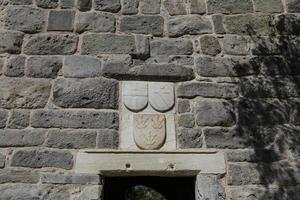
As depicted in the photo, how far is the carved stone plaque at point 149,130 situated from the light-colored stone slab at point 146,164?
0.08m

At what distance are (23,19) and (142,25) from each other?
3.61 ft

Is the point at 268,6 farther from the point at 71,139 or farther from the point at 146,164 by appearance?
the point at 71,139

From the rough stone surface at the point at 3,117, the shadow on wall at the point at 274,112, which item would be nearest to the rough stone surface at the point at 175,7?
the shadow on wall at the point at 274,112

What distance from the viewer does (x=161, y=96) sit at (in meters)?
3.51

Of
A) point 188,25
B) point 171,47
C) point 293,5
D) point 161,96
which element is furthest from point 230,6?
point 161,96

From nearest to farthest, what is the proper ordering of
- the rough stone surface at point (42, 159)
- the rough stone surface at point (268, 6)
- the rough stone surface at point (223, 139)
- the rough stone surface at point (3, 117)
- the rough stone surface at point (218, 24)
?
the rough stone surface at point (42, 159), the rough stone surface at point (3, 117), the rough stone surface at point (223, 139), the rough stone surface at point (218, 24), the rough stone surface at point (268, 6)

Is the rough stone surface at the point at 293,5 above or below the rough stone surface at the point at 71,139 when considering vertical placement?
above

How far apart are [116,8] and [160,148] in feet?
4.70

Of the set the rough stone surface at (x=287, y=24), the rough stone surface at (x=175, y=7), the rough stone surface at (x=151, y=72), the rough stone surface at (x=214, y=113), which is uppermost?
the rough stone surface at (x=175, y=7)

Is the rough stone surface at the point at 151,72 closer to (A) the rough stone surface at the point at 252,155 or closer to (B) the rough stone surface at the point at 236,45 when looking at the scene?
(B) the rough stone surface at the point at 236,45

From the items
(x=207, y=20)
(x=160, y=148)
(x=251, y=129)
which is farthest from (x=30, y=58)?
(x=251, y=129)

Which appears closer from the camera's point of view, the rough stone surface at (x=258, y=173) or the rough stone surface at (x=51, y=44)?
the rough stone surface at (x=258, y=173)

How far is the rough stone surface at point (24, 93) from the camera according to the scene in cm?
338

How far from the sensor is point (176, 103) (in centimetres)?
352
